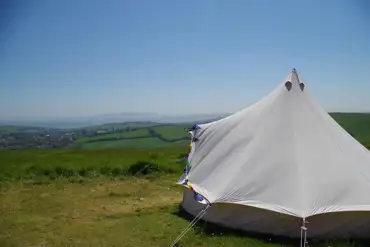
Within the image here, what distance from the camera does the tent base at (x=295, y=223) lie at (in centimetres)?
801

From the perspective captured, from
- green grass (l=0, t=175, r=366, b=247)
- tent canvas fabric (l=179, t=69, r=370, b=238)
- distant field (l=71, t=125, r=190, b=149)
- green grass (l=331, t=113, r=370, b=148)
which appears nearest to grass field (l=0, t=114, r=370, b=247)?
green grass (l=0, t=175, r=366, b=247)

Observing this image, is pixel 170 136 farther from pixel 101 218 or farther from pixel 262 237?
pixel 262 237

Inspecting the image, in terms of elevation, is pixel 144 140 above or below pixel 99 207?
below

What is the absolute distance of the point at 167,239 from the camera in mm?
8523

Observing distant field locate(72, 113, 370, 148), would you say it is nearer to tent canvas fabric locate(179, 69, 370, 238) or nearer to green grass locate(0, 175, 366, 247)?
green grass locate(0, 175, 366, 247)

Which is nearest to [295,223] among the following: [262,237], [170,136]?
[262,237]

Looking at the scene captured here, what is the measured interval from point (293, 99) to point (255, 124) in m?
1.38

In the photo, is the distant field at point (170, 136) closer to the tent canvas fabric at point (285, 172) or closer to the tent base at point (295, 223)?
the tent canvas fabric at point (285, 172)

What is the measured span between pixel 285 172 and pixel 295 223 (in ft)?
4.10

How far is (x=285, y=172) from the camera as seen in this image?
27.6 feet

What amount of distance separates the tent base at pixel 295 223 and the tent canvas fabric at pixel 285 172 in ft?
0.08

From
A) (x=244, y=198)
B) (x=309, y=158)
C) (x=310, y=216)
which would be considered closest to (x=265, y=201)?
(x=244, y=198)

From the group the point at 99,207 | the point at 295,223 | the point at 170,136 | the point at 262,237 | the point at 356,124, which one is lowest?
the point at 170,136

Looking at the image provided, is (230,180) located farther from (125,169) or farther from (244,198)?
(125,169)
